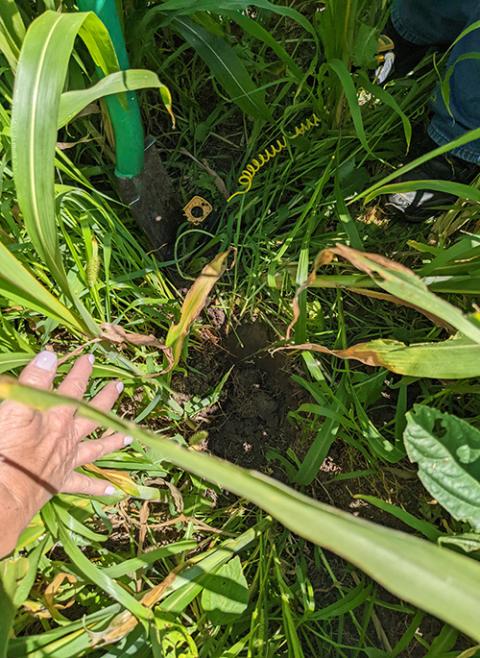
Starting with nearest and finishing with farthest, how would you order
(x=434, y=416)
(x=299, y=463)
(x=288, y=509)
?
(x=288, y=509) → (x=434, y=416) → (x=299, y=463)

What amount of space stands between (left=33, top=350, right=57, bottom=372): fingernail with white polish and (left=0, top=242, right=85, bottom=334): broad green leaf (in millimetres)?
75

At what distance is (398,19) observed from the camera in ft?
4.44

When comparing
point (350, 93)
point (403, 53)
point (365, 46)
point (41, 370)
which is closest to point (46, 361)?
point (41, 370)

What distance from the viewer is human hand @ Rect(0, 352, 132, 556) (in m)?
0.97

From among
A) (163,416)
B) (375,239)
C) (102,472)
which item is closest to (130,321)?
(163,416)

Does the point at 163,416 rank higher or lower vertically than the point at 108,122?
lower

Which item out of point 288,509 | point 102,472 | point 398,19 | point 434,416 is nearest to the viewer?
point 288,509

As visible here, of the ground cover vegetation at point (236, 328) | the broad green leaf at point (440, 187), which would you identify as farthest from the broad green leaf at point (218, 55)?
the broad green leaf at point (440, 187)

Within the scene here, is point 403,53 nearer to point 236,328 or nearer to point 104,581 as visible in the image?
point 236,328

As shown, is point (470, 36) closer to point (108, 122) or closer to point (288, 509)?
point (108, 122)

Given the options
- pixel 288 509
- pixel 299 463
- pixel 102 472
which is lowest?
pixel 299 463

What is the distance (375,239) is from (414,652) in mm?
973

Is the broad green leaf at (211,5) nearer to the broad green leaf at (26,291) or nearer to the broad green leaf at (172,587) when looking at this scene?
the broad green leaf at (26,291)

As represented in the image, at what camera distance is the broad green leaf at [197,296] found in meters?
0.94
